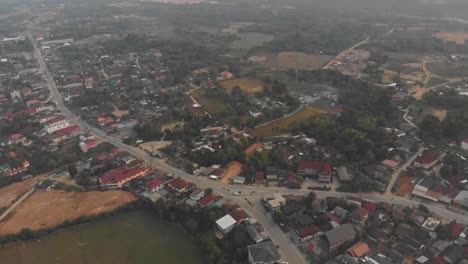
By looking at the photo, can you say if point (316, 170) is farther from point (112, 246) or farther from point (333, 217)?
point (112, 246)

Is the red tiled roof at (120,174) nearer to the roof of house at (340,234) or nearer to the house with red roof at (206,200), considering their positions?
the house with red roof at (206,200)

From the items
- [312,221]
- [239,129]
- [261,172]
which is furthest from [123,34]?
[312,221]

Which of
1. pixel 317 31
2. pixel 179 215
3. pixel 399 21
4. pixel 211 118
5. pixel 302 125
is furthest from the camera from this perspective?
pixel 399 21

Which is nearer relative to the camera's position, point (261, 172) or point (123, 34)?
point (261, 172)

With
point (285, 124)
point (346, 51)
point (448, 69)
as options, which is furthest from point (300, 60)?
point (285, 124)

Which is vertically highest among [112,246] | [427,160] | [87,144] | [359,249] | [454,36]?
[454,36]

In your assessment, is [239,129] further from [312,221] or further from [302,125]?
[312,221]

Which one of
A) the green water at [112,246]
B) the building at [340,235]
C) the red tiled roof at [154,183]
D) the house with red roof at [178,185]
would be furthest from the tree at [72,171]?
the building at [340,235]
